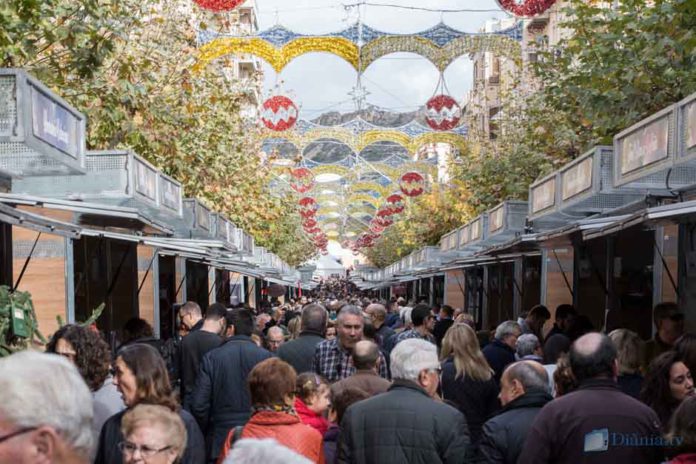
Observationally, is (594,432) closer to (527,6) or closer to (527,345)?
(527,345)

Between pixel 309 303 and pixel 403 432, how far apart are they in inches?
382

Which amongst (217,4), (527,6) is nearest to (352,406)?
(527,6)

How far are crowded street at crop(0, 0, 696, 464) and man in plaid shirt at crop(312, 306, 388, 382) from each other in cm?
2

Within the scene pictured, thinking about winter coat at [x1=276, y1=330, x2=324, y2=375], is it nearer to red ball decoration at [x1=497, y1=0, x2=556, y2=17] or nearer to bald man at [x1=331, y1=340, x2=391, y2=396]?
bald man at [x1=331, y1=340, x2=391, y2=396]

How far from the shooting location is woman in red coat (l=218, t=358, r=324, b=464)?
21.1 feet

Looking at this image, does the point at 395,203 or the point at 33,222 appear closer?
the point at 33,222

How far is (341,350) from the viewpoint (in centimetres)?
1018

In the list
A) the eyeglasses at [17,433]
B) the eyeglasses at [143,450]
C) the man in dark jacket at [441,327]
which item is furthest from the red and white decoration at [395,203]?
the eyeglasses at [17,433]

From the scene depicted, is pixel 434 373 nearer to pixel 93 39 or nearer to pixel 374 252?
pixel 93 39

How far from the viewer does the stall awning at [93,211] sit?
10.1 metres

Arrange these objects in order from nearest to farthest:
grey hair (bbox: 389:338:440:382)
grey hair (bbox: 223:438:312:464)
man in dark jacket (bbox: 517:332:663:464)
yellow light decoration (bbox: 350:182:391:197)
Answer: grey hair (bbox: 223:438:312:464), man in dark jacket (bbox: 517:332:663:464), grey hair (bbox: 389:338:440:382), yellow light decoration (bbox: 350:182:391:197)

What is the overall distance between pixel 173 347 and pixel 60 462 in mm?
13468

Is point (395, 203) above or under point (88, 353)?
above

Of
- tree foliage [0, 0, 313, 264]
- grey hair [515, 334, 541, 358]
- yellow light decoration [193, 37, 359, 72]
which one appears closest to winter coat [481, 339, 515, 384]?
grey hair [515, 334, 541, 358]
